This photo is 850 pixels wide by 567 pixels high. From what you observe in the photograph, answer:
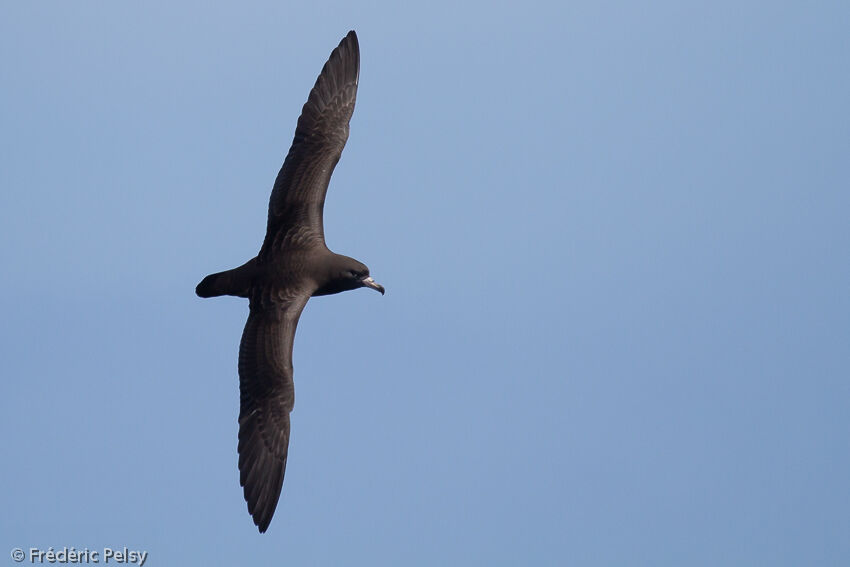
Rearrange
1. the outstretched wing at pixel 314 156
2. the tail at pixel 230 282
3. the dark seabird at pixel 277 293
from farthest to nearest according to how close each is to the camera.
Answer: the outstretched wing at pixel 314 156, the tail at pixel 230 282, the dark seabird at pixel 277 293

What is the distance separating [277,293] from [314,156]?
214cm

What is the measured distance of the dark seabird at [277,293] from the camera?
14844 mm

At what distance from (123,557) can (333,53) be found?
7.62 metres

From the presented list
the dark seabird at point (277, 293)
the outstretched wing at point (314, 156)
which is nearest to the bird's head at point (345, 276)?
the dark seabird at point (277, 293)

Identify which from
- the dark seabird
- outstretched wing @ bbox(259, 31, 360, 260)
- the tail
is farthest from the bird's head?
the tail

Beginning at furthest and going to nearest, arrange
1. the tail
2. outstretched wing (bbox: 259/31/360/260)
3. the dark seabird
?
outstretched wing (bbox: 259/31/360/260), the tail, the dark seabird

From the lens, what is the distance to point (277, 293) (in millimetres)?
14984

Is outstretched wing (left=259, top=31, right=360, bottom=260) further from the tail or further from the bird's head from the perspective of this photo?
the bird's head

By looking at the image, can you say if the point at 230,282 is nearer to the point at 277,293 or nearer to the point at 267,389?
the point at 277,293

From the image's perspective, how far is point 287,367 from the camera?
14922 mm

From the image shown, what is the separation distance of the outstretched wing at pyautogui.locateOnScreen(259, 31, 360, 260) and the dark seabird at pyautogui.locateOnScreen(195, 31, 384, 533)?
0.5 inches

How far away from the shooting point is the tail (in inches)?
595

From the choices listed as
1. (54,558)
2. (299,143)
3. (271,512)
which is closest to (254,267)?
(299,143)

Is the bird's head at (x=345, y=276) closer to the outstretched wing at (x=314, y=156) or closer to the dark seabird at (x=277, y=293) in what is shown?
the dark seabird at (x=277, y=293)
